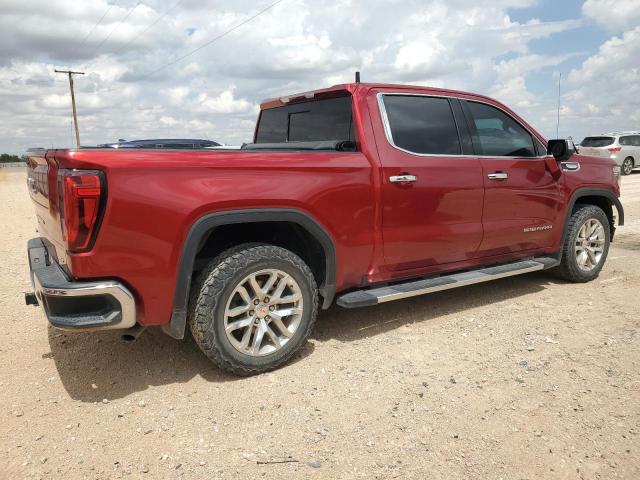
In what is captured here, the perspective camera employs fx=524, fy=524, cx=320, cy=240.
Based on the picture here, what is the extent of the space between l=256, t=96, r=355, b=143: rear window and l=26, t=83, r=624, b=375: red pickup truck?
0.02m

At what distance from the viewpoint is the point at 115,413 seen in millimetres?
2984

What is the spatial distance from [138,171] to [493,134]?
312cm

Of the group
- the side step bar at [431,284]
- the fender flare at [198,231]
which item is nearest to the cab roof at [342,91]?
the fender flare at [198,231]

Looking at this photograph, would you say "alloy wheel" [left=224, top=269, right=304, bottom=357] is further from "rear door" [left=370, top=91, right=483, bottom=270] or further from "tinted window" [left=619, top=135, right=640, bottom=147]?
"tinted window" [left=619, top=135, right=640, bottom=147]

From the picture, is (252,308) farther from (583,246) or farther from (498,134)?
(583,246)

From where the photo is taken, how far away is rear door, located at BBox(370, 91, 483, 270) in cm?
383

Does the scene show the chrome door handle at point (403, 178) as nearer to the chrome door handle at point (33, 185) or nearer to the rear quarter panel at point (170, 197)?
the rear quarter panel at point (170, 197)

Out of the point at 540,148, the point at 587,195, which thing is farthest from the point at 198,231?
the point at 587,195

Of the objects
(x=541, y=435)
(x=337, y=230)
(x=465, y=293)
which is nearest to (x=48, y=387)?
(x=337, y=230)

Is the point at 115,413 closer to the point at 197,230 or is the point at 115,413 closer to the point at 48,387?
the point at 48,387

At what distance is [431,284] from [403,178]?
34.3 inches

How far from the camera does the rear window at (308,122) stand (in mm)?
3965

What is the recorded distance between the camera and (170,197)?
291 cm

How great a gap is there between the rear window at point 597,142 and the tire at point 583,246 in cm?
1590
